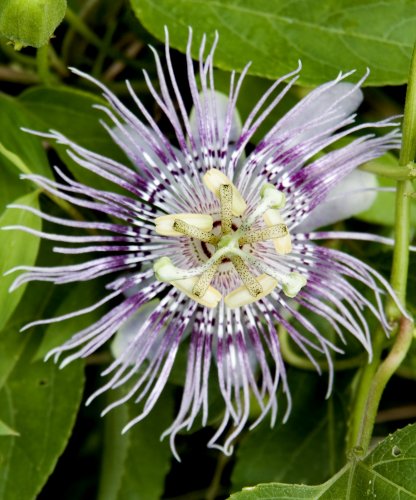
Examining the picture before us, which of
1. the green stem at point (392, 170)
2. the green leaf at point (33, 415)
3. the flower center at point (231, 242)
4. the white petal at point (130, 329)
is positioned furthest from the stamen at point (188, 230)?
the green leaf at point (33, 415)

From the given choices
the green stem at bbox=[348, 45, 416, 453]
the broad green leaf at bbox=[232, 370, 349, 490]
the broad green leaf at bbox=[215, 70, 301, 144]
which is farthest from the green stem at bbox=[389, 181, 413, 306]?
the broad green leaf at bbox=[232, 370, 349, 490]

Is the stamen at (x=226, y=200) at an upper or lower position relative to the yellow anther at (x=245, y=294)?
upper

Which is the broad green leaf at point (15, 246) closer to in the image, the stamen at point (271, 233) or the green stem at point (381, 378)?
the stamen at point (271, 233)

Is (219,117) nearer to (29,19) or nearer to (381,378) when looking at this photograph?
(29,19)

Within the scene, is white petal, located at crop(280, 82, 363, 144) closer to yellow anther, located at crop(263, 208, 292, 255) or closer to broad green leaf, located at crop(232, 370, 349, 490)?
yellow anther, located at crop(263, 208, 292, 255)

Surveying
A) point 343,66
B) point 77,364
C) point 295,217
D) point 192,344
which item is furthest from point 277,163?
point 77,364

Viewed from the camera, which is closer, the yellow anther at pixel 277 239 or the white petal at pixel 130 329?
the yellow anther at pixel 277 239
